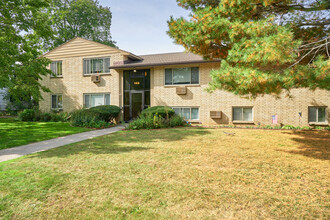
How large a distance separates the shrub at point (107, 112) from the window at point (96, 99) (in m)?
1.75

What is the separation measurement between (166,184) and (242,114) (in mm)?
10198

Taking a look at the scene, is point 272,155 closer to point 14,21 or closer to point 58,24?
point 14,21

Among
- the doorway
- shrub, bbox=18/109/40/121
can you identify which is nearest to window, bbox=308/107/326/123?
the doorway

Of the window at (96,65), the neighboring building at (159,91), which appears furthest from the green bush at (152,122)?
the window at (96,65)

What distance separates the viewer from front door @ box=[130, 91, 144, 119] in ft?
47.2

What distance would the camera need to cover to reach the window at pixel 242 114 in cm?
1219

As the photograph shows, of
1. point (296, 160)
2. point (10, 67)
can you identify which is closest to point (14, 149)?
point (10, 67)

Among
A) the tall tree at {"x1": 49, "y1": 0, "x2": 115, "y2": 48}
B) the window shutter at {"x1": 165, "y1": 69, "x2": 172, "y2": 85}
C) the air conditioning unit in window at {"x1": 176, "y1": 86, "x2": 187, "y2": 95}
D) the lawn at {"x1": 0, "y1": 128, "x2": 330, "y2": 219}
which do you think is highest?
the tall tree at {"x1": 49, "y1": 0, "x2": 115, "y2": 48}

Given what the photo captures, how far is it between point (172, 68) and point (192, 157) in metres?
9.38

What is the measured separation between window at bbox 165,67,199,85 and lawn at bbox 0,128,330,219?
26.7 ft

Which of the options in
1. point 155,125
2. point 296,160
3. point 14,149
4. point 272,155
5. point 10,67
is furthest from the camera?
point 155,125

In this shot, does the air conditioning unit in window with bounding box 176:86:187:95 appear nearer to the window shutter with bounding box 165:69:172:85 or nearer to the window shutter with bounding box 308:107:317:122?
the window shutter with bounding box 165:69:172:85

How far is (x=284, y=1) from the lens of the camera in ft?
18.2

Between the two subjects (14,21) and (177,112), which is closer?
(14,21)
